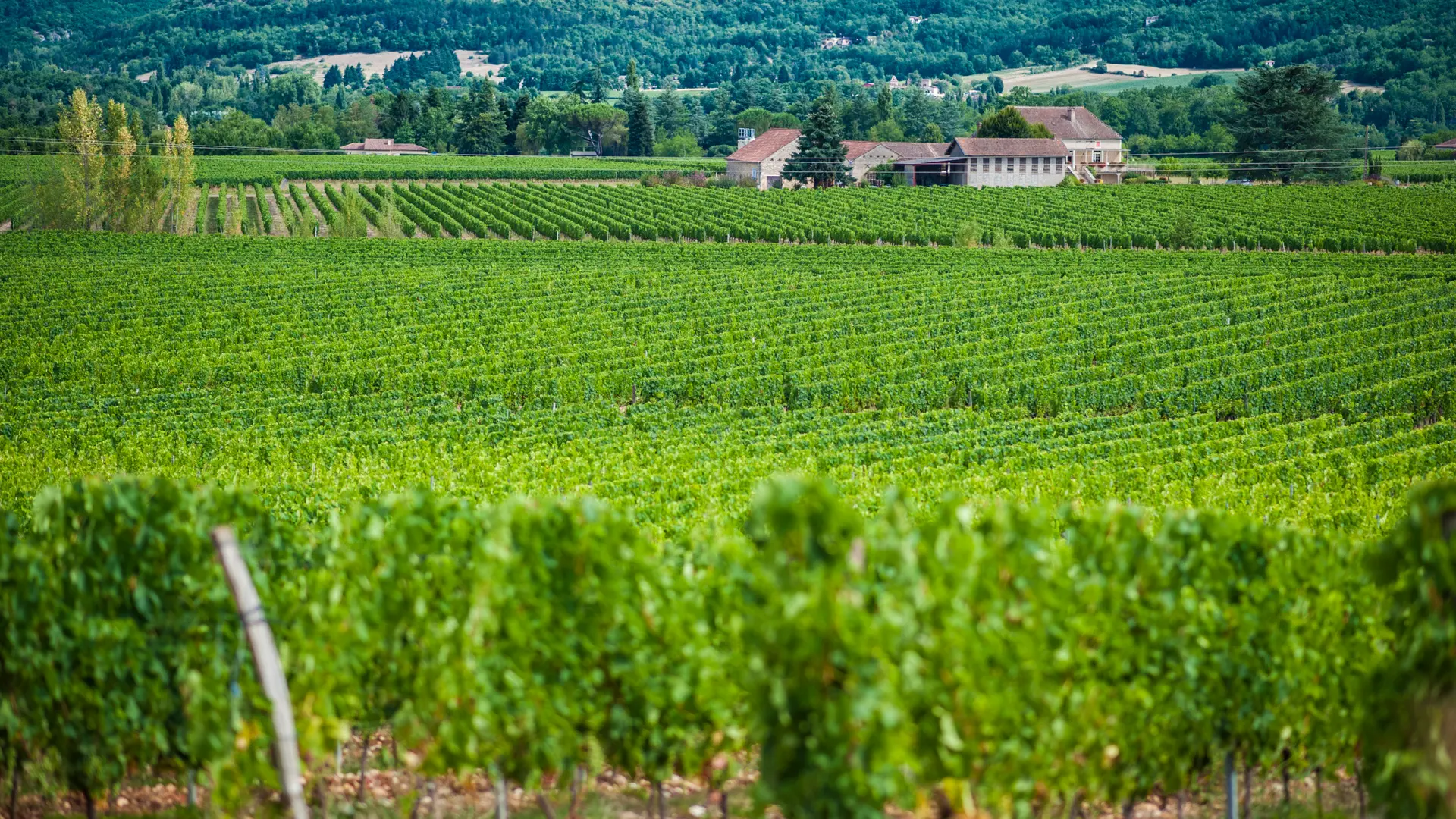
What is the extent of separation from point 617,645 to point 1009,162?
330ft

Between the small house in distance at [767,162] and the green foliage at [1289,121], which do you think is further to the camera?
the small house in distance at [767,162]

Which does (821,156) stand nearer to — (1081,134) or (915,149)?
(915,149)

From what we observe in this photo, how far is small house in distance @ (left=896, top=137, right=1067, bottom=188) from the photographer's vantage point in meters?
103

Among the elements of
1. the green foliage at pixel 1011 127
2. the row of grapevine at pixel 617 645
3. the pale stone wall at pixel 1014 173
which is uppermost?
the green foliage at pixel 1011 127

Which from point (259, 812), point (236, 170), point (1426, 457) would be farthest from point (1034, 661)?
point (236, 170)

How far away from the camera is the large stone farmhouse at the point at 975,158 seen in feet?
339

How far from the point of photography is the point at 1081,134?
391 ft

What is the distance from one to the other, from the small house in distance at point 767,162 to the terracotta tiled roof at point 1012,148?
47.7ft

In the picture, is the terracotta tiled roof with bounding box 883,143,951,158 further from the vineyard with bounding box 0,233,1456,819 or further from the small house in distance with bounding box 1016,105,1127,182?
the vineyard with bounding box 0,233,1456,819

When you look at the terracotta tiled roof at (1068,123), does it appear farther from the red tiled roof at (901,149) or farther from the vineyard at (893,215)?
the vineyard at (893,215)

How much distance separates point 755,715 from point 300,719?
3113 mm

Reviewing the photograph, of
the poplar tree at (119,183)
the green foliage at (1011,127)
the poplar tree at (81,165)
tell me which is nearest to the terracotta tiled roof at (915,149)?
the green foliage at (1011,127)

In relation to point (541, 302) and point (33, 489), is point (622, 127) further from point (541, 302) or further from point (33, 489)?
point (33, 489)

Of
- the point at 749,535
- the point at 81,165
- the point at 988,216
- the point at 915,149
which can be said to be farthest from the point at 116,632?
the point at 915,149
